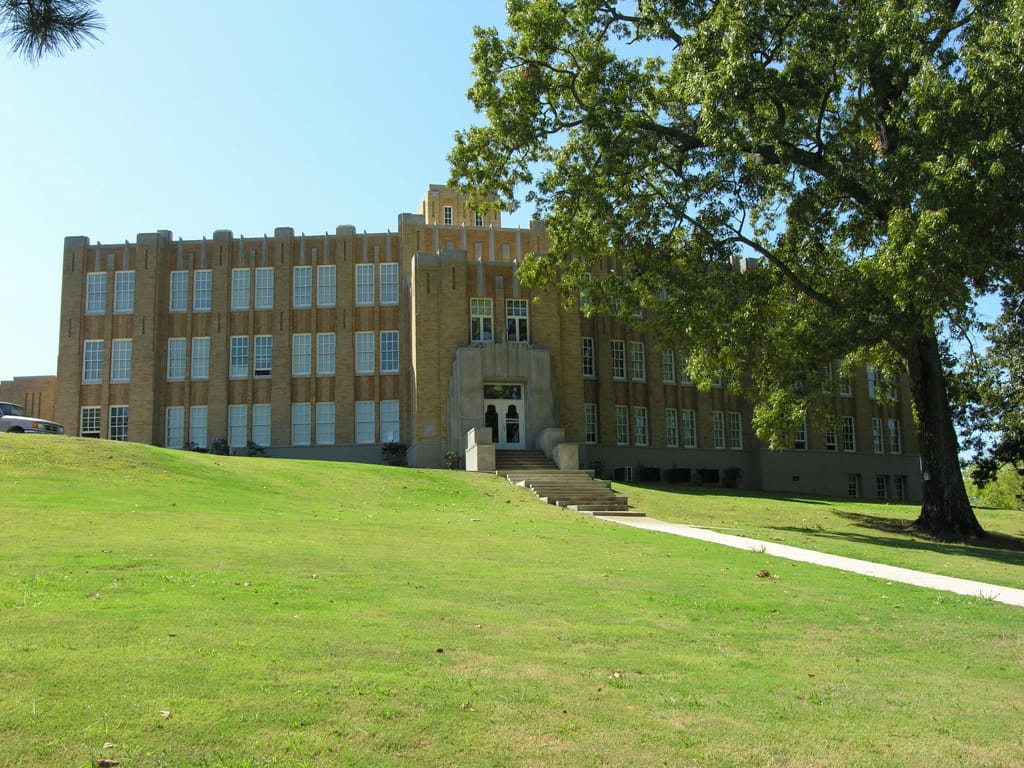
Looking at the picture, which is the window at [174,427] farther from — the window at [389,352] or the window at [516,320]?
the window at [516,320]

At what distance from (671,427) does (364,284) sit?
17727 mm

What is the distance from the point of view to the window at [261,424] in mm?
44312

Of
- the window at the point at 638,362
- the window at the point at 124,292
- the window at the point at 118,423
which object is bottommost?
the window at the point at 118,423

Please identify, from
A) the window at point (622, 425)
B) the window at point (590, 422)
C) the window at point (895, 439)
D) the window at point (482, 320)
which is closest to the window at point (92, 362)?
the window at point (482, 320)

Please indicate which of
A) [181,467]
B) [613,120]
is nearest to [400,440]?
[181,467]

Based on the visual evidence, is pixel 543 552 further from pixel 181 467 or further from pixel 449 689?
pixel 181 467

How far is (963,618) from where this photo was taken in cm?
1041

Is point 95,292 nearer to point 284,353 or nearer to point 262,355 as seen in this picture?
point 262,355

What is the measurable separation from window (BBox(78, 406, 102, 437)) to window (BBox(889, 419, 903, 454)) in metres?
44.8

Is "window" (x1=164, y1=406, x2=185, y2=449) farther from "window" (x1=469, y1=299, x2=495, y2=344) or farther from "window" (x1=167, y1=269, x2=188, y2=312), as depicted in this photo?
"window" (x1=469, y1=299, x2=495, y2=344)

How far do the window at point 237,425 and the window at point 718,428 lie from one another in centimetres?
2463

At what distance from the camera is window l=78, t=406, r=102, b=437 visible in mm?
44594

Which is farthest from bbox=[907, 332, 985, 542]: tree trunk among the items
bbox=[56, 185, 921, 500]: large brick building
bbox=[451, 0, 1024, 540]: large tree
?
bbox=[56, 185, 921, 500]: large brick building

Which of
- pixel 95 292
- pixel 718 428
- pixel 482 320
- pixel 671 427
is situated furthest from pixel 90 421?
pixel 718 428
